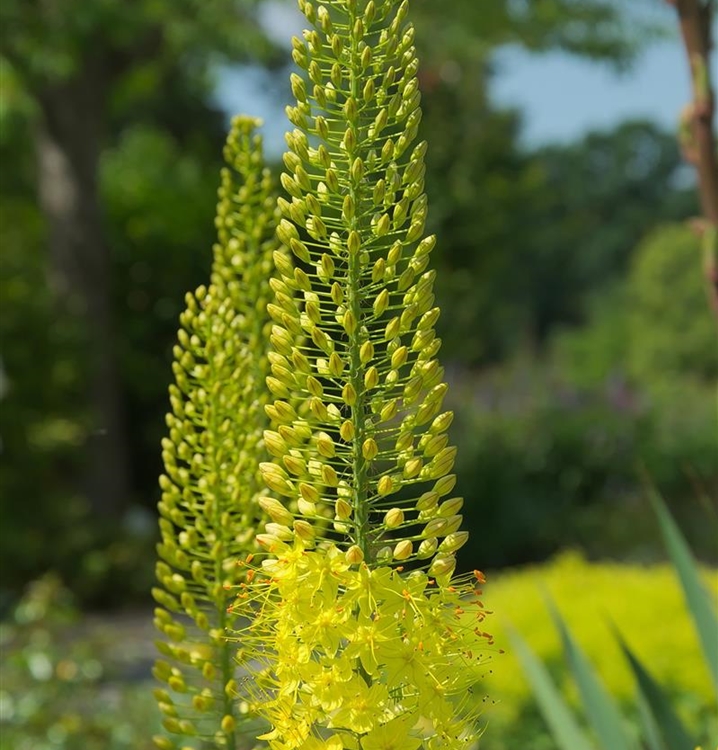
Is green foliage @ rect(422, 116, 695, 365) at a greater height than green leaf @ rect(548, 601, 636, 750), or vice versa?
green foliage @ rect(422, 116, 695, 365)

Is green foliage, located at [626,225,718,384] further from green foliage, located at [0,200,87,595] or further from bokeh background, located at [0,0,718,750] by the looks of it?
green foliage, located at [0,200,87,595]

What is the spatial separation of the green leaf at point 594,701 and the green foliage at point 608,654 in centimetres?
259

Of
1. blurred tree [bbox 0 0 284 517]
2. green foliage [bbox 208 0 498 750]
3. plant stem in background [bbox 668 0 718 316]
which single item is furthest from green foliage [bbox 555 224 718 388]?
green foliage [bbox 208 0 498 750]

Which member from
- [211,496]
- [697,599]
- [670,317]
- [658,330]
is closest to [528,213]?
[670,317]

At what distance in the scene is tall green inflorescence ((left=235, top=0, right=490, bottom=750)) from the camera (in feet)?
3.87

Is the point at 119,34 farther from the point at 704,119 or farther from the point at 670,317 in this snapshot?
the point at 670,317

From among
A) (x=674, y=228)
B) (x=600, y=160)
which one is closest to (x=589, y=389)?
(x=674, y=228)

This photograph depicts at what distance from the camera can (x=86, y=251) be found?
445 inches

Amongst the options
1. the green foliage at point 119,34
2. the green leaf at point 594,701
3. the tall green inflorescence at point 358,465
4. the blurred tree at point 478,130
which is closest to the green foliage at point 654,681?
the green leaf at point 594,701

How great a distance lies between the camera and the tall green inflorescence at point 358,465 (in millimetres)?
1179

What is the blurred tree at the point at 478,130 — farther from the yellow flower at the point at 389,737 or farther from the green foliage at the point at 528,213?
the yellow flower at the point at 389,737

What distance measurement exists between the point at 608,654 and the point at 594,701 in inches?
126

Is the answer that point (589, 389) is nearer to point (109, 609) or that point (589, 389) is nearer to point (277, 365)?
point (109, 609)

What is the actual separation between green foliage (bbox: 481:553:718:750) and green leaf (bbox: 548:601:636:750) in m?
2.59
